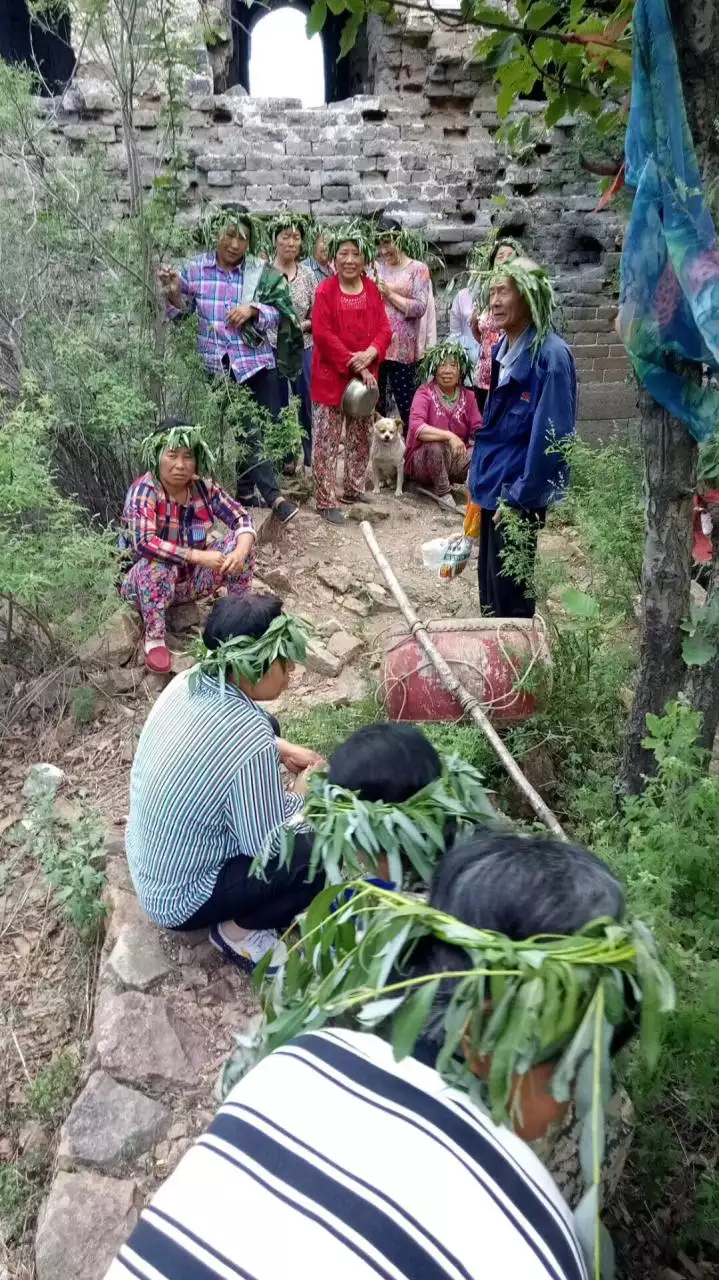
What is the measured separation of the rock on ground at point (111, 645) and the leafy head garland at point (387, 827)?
268 cm

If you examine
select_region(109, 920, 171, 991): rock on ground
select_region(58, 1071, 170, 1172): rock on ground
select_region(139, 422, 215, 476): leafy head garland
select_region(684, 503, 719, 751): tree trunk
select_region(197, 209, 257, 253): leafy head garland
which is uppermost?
select_region(197, 209, 257, 253): leafy head garland

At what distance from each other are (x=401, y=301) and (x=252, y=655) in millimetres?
4946

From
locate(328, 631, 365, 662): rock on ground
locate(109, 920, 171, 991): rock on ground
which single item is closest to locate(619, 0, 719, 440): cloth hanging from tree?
locate(109, 920, 171, 991): rock on ground

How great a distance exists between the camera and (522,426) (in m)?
3.63

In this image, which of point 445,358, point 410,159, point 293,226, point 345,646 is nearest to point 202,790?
point 345,646

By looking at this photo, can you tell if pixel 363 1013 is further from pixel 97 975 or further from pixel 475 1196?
pixel 97 975

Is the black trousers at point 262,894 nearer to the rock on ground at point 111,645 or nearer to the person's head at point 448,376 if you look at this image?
the rock on ground at point 111,645

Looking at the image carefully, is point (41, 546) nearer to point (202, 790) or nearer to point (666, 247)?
point (202, 790)

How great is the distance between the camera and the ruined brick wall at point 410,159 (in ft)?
24.0

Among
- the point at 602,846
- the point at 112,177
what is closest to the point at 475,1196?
the point at 602,846

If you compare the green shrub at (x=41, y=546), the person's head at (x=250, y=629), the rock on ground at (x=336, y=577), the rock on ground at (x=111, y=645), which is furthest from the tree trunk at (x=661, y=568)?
the rock on ground at (x=336, y=577)

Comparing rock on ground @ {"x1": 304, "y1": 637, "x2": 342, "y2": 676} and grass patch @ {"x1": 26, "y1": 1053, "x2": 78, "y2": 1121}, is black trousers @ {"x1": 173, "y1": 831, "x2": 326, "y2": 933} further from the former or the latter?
rock on ground @ {"x1": 304, "y1": 637, "x2": 342, "y2": 676}

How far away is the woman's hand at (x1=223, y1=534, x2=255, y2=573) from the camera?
4.09 meters

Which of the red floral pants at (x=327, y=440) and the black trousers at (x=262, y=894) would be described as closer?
the black trousers at (x=262, y=894)
